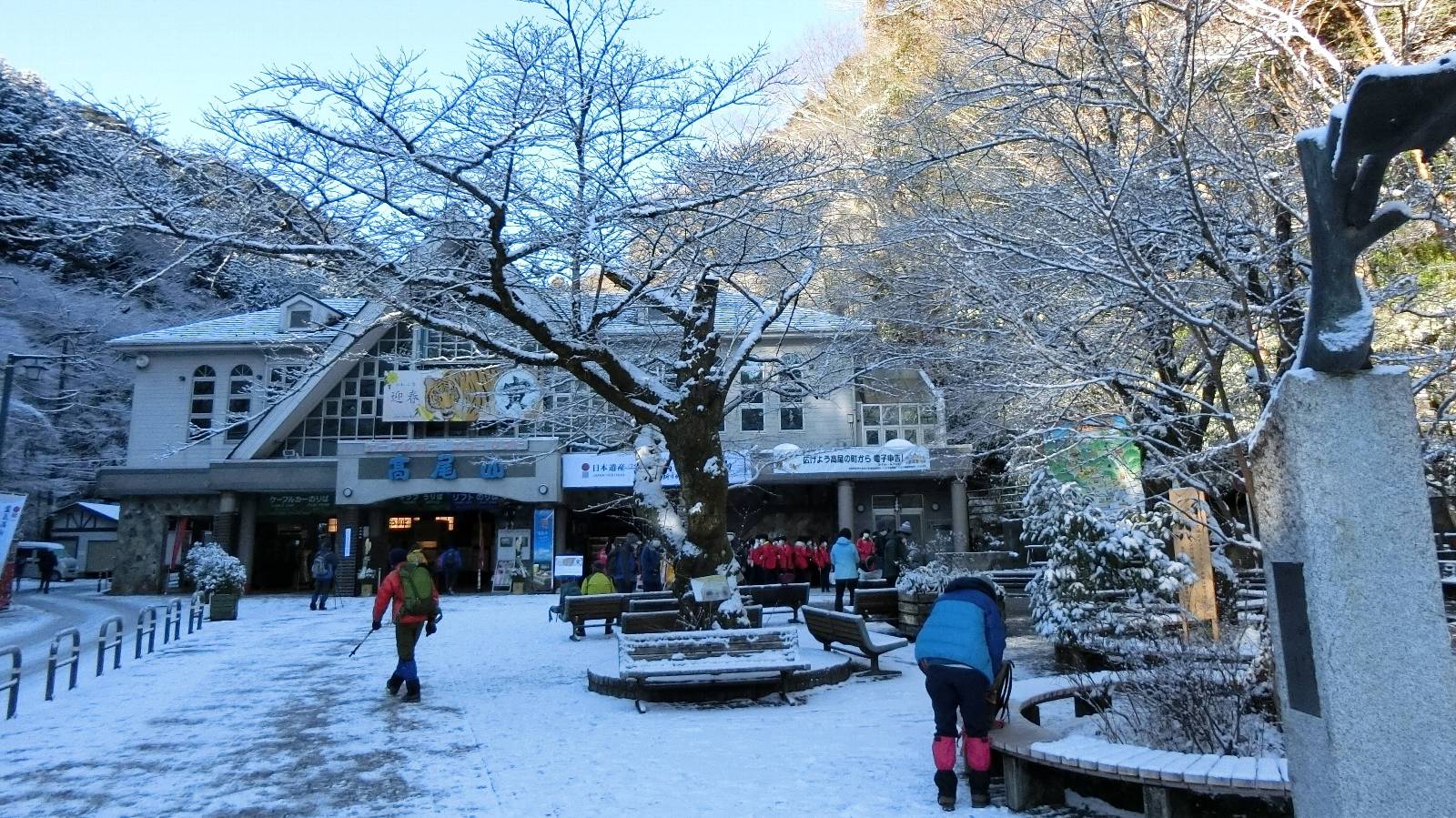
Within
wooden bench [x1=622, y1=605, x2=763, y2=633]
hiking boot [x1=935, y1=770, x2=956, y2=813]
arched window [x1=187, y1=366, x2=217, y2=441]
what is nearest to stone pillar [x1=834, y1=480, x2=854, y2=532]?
wooden bench [x1=622, y1=605, x2=763, y2=633]

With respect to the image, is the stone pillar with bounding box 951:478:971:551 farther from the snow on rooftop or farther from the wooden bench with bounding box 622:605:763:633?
the snow on rooftop

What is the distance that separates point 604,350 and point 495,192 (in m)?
2.13

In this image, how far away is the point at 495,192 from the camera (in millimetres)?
9695

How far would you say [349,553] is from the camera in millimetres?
27984

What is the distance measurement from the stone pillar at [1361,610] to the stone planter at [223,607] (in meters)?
21.2

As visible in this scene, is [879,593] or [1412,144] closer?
[1412,144]

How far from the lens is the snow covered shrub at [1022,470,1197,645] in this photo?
10.6 meters

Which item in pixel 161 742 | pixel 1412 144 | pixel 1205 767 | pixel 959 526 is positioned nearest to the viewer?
pixel 1412 144

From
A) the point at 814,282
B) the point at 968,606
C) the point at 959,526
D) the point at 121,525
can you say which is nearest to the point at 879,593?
the point at 814,282

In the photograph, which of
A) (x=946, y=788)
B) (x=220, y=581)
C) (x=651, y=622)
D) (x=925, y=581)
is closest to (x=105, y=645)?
(x=651, y=622)

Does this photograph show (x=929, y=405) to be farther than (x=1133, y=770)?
Yes

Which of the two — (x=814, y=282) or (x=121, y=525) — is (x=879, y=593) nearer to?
(x=814, y=282)

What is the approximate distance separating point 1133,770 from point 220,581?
20.7 metres

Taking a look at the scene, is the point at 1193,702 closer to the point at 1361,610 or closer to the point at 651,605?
the point at 1361,610
